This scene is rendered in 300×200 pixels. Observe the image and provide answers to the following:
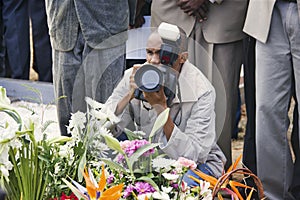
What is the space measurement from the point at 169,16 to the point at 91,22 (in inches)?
18.2

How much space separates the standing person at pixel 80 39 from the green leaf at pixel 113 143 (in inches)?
35.3

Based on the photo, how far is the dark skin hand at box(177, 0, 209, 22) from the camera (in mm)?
3195

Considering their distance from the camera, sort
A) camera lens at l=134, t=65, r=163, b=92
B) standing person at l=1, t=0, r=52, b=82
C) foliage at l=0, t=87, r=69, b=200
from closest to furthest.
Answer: foliage at l=0, t=87, r=69, b=200 → camera lens at l=134, t=65, r=163, b=92 → standing person at l=1, t=0, r=52, b=82

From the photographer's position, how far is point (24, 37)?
209 inches

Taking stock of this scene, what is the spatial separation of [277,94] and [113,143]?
144 cm

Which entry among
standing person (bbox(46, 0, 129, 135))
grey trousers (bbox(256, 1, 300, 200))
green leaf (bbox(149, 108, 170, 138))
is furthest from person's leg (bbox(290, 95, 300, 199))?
green leaf (bbox(149, 108, 170, 138))

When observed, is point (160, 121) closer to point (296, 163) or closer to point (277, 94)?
point (277, 94)

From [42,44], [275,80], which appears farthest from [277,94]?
[42,44]

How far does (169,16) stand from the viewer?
3.20 metres

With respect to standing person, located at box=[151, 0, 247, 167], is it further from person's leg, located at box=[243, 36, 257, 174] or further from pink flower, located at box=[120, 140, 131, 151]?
pink flower, located at box=[120, 140, 131, 151]

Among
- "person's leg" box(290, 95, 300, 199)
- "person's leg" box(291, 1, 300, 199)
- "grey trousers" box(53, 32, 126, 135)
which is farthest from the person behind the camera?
"person's leg" box(290, 95, 300, 199)

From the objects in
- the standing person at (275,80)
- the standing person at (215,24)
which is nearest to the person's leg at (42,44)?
the standing person at (215,24)

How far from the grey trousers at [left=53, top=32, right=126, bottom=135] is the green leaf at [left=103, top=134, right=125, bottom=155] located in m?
0.45

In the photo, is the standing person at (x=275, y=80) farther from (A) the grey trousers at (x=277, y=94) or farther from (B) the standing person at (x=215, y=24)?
(B) the standing person at (x=215, y=24)
